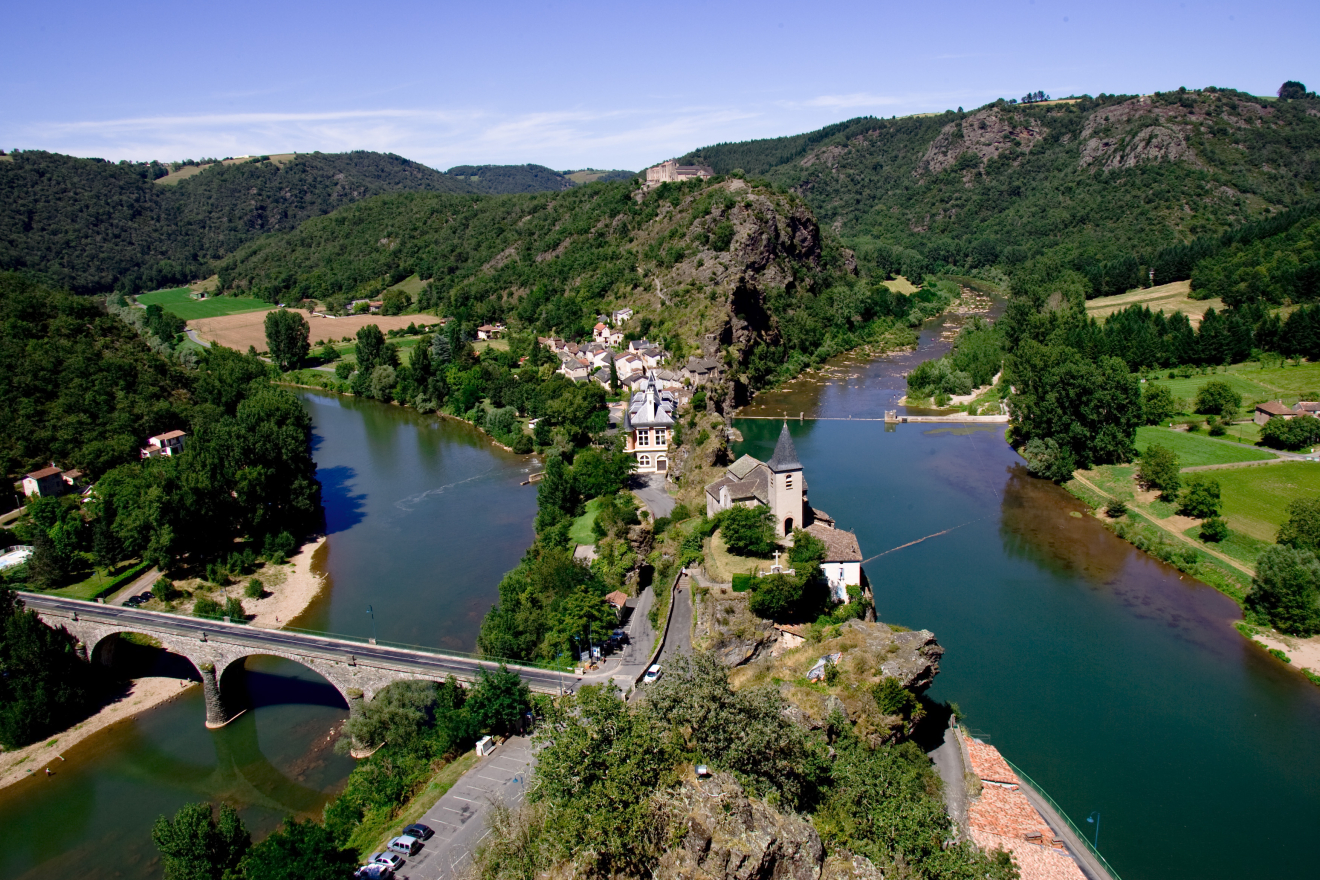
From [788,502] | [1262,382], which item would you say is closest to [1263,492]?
[1262,382]

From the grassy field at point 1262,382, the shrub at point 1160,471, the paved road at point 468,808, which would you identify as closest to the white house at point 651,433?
the paved road at point 468,808

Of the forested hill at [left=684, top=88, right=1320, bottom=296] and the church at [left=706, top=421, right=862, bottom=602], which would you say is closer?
the church at [left=706, top=421, right=862, bottom=602]

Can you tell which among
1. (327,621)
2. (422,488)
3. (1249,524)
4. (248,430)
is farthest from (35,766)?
(1249,524)

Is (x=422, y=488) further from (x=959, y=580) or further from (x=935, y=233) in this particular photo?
(x=935, y=233)

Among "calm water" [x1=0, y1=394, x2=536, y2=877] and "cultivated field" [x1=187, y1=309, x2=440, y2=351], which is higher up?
"cultivated field" [x1=187, y1=309, x2=440, y2=351]

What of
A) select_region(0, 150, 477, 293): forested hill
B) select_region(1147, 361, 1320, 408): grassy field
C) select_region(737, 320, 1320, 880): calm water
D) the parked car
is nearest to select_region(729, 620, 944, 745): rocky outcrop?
select_region(737, 320, 1320, 880): calm water

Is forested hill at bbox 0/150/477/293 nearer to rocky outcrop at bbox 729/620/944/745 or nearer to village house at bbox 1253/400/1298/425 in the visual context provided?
rocky outcrop at bbox 729/620/944/745

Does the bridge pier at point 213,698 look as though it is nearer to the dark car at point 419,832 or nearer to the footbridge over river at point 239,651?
the footbridge over river at point 239,651
